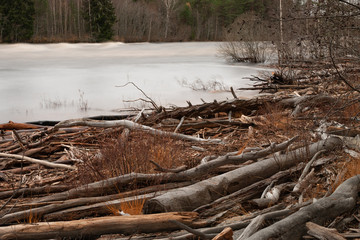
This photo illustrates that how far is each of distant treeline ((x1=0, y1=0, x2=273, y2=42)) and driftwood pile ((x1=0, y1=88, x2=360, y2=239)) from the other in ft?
130

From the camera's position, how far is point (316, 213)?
318 centimetres

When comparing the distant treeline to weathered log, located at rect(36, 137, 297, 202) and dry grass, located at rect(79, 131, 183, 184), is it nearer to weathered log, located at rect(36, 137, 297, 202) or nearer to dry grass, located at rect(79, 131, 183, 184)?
dry grass, located at rect(79, 131, 183, 184)

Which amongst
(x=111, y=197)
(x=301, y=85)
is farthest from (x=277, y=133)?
(x=301, y=85)

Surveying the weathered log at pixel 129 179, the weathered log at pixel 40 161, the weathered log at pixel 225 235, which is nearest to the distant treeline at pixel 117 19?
the weathered log at pixel 40 161

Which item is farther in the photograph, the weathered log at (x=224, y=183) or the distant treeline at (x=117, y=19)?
the distant treeline at (x=117, y=19)

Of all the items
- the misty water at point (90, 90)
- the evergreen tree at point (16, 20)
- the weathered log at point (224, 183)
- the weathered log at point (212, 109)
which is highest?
the evergreen tree at point (16, 20)

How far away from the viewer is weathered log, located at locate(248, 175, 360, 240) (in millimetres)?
2922

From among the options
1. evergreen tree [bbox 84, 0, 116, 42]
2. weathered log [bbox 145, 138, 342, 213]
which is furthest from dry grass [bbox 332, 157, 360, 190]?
evergreen tree [bbox 84, 0, 116, 42]

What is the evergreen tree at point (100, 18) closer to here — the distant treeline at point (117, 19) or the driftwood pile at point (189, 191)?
the distant treeline at point (117, 19)

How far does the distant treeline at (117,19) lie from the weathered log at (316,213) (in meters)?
41.4

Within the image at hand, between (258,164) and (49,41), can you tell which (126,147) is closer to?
(258,164)

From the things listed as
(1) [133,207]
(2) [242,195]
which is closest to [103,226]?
(1) [133,207]

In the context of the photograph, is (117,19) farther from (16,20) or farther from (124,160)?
(124,160)

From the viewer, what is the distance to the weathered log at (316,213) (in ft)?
9.59
